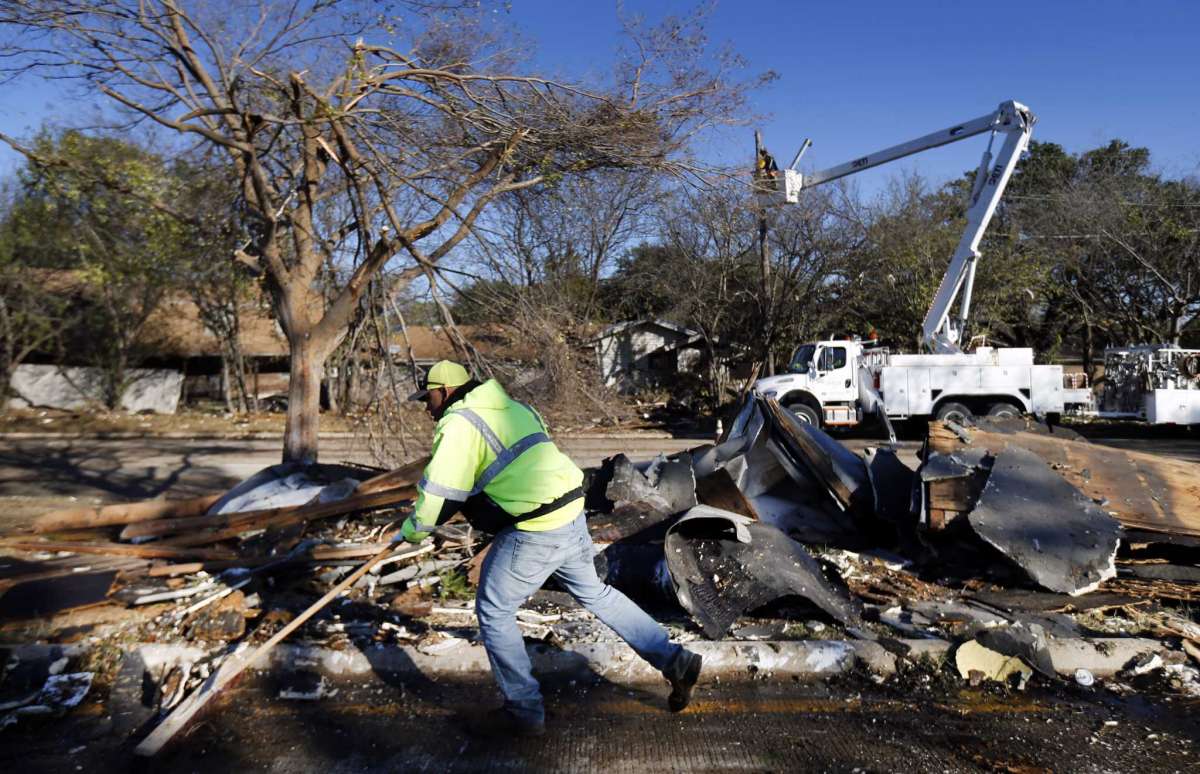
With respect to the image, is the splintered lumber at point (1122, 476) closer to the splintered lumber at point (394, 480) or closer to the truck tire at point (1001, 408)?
the splintered lumber at point (394, 480)

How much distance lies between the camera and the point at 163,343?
26.1m

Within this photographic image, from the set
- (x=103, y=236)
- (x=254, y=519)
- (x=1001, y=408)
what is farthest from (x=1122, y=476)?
(x=103, y=236)

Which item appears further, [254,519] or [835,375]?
[835,375]

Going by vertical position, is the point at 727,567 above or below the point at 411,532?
below

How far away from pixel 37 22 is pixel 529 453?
230 inches

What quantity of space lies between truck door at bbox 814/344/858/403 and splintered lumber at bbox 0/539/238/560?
47.7 feet

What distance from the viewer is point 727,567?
4.95 metres

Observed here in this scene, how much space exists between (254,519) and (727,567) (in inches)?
152

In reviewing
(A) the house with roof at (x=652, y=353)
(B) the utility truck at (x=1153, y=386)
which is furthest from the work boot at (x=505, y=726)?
(A) the house with roof at (x=652, y=353)

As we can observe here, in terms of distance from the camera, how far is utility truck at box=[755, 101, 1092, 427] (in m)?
16.8

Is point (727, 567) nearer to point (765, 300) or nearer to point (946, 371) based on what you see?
point (946, 371)

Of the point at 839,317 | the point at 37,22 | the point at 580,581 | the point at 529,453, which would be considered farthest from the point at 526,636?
the point at 839,317

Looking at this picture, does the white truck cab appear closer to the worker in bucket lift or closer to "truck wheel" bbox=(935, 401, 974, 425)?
"truck wheel" bbox=(935, 401, 974, 425)

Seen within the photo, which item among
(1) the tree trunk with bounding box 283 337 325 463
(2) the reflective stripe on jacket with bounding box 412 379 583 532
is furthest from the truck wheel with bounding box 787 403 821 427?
(2) the reflective stripe on jacket with bounding box 412 379 583 532
